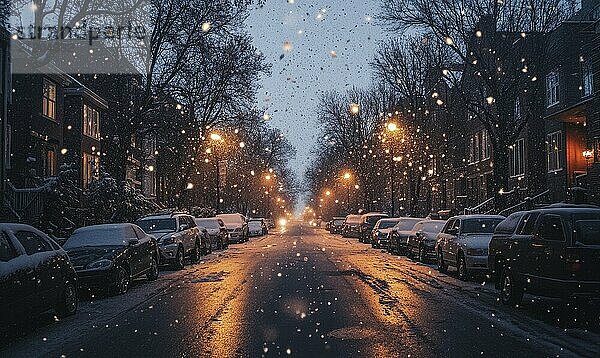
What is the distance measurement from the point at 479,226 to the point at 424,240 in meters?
5.32

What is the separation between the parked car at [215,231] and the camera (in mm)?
36688

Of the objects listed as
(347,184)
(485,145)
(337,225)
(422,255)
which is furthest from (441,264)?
(347,184)

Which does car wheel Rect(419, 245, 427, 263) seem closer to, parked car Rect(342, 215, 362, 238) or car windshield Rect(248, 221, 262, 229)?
parked car Rect(342, 215, 362, 238)

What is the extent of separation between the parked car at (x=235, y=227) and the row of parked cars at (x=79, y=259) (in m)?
17.2

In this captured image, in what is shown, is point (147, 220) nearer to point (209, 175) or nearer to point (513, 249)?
point (513, 249)

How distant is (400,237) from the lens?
3108 cm

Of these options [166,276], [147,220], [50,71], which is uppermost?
[50,71]

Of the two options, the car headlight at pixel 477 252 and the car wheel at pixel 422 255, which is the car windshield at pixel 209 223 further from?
the car headlight at pixel 477 252

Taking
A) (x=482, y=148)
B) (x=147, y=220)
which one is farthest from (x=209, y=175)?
(x=147, y=220)

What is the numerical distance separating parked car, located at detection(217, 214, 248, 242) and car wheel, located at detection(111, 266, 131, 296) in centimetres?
2865

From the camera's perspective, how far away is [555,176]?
124 ft

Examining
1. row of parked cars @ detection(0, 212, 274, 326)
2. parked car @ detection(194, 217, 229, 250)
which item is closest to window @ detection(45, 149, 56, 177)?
parked car @ detection(194, 217, 229, 250)

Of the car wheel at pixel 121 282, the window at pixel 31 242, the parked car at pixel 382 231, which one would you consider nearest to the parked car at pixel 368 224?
the parked car at pixel 382 231

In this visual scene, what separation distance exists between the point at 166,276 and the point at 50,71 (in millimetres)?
17666
